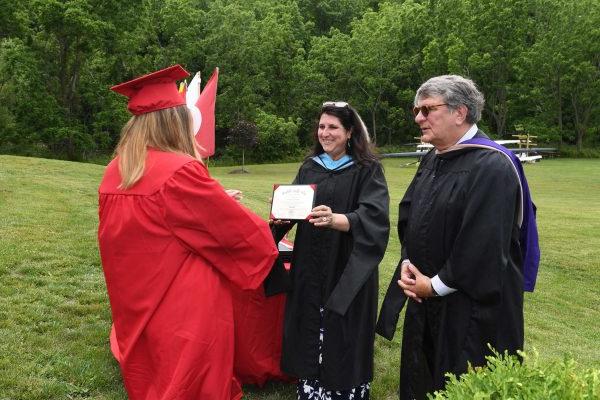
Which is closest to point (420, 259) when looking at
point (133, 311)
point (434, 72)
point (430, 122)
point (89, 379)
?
point (430, 122)

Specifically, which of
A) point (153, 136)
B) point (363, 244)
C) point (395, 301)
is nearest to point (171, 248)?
point (153, 136)

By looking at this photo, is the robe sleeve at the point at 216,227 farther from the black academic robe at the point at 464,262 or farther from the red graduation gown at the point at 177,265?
the black academic robe at the point at 464,262

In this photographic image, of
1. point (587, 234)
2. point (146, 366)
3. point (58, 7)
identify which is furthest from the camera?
point (58, 7)

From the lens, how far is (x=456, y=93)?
268 cm

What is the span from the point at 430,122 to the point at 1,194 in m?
10.2

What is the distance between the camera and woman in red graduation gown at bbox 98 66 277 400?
2674mm

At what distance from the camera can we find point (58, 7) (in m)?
26.9

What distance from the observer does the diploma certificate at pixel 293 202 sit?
10.2 ft

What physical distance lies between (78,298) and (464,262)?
3.98 meters

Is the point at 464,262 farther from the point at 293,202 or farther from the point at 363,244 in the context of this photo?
the point at 293,202

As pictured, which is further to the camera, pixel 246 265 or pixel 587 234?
pixel 587 234

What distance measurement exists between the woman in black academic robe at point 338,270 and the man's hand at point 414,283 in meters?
0.36

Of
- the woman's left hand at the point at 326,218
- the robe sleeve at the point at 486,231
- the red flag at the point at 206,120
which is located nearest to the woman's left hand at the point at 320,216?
the woman's left hand at the point at 326,218

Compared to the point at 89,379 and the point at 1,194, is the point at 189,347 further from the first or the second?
the point at 1,194
